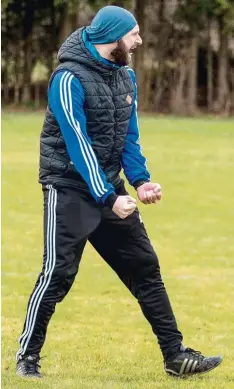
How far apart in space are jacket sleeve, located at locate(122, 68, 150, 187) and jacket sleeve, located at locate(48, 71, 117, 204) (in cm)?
44

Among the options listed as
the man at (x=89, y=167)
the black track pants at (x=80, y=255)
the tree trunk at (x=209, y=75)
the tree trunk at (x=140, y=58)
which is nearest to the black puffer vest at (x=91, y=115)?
the man at (x=89, y=167)

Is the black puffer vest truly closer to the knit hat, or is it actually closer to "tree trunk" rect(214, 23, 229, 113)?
the knit hat

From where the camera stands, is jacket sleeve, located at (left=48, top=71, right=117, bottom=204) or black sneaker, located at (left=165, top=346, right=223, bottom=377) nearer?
jacket sleeve, located at (left=48, top=71, right=117, bottom=204)

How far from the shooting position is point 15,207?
47.6ft

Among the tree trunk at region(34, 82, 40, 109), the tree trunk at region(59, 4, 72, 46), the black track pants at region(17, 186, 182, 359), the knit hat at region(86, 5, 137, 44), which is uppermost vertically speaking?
the knit hat at region(86, 5, 137, 44)

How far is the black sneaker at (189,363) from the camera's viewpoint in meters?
6.29

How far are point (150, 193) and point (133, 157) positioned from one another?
25cm

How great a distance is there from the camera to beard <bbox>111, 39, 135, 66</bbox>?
5.94 metres

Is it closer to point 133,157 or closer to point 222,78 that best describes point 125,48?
point 133,157

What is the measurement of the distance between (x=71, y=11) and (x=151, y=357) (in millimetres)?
29602

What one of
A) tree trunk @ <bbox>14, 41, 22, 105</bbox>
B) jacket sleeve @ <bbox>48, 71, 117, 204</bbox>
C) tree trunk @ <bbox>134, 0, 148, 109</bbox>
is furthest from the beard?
tree trunk @ <bbox>14, 41, 22, 105</bbox>

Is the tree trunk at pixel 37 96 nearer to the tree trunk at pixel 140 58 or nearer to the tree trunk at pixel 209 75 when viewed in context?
the tree trunk at pixel 140 58

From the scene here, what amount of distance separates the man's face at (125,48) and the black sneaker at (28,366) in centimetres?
154

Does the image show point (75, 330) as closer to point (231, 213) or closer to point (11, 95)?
point (231, 213)
